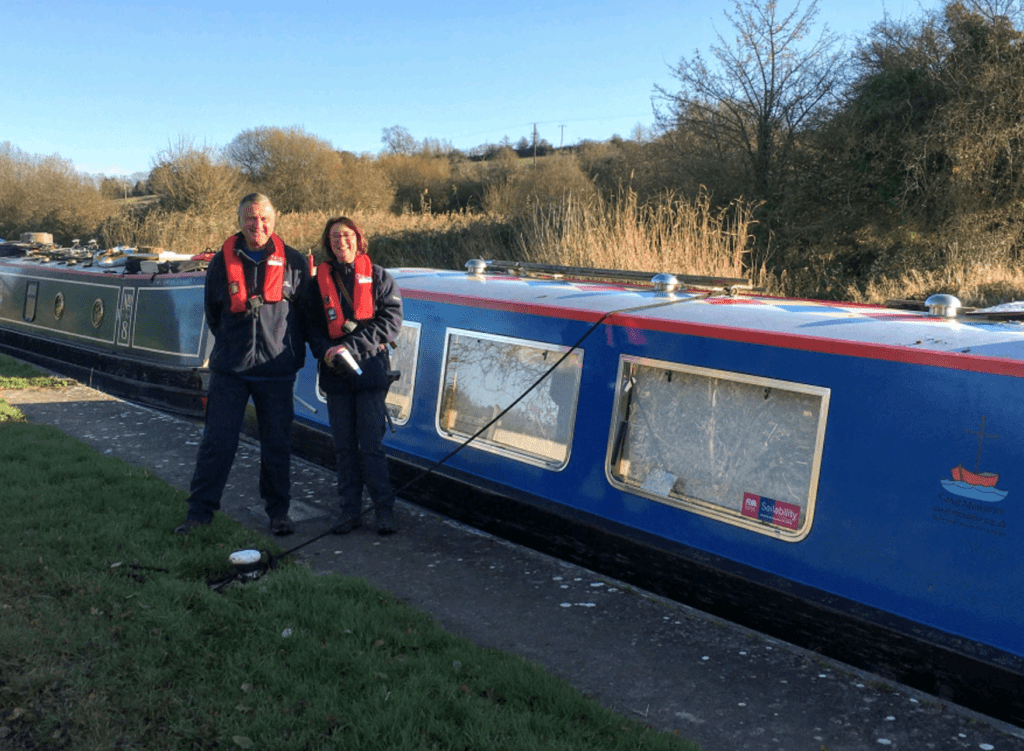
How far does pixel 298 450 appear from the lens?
6.24 m

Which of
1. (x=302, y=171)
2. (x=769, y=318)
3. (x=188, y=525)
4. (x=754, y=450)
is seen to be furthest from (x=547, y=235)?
(x=302, y=171)

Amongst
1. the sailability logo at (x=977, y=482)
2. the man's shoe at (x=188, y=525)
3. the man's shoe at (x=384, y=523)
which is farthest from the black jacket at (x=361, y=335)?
the sailability logo at (x=977, y=482)

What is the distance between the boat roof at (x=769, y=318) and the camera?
304 cm

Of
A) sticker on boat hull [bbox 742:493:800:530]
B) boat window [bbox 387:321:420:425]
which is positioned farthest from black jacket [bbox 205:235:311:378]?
sticker on boat hull [bbox 742:493:800:530]

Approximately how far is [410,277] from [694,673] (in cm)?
341

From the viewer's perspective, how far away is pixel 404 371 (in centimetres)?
540

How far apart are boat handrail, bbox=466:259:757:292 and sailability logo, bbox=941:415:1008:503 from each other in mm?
1923

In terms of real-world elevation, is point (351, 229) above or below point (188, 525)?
above

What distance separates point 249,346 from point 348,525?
115 centimetres

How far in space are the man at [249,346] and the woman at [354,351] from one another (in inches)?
7.2

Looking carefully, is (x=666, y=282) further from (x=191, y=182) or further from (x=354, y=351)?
(x=191, y=182)

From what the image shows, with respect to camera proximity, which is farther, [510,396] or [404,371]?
[404,371]

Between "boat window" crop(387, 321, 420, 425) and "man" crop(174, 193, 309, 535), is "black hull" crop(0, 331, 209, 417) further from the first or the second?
"man" crop(174, 193, 309, 535)

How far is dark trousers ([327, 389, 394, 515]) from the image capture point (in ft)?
15.6
